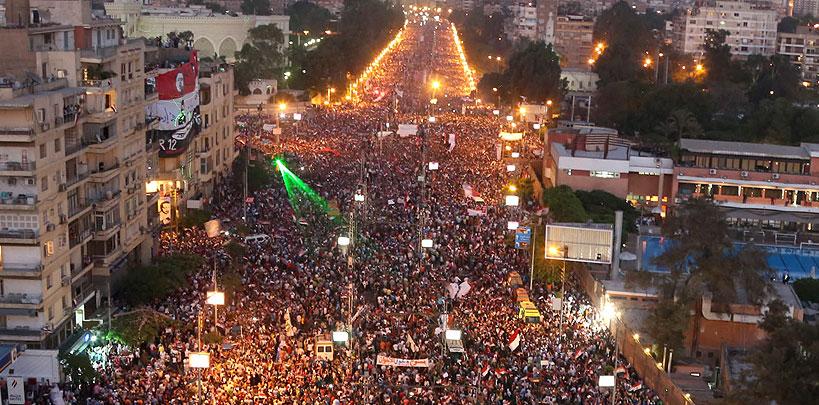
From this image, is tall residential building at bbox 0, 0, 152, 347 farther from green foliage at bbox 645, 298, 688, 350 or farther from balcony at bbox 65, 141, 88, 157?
green foliage at bbox 645, 298, 688, 350

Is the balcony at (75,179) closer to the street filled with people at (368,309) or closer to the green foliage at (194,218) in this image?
the street filled with people at (368,309)

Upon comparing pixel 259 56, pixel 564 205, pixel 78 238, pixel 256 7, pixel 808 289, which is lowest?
pixel 808 289

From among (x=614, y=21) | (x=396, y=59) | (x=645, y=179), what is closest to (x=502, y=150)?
(x=645, y=179)

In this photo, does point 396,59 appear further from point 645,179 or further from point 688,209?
point 688,209

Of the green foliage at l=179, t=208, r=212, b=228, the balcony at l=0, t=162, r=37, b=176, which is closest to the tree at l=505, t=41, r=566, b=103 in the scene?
the green foliage at l=179, t=208, r=212, b=228

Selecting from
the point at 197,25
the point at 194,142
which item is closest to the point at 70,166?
the point at 194,142

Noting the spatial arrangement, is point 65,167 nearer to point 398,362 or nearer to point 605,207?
point 398,362
